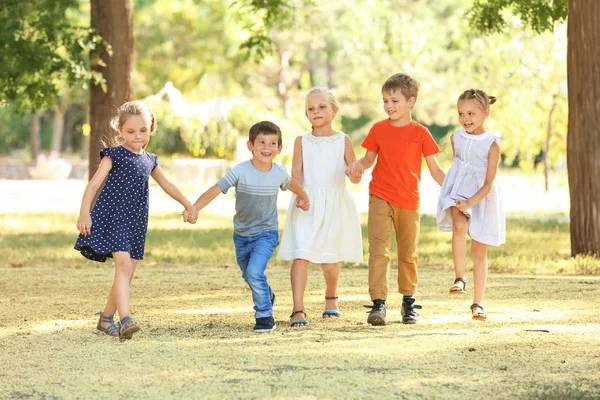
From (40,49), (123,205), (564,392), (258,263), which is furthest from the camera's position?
(40,49)

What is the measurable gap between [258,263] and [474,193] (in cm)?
162

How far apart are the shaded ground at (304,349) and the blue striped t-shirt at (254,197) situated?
→ 0.66 metres

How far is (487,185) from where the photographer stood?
8.02 meters

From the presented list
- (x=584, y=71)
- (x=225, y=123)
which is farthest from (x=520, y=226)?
(x=225, y=123)

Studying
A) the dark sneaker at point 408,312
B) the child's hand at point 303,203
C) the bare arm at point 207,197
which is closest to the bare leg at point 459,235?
the dark sneaker at point 408,312

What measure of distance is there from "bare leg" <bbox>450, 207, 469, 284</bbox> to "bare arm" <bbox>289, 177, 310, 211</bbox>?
1.05 meters

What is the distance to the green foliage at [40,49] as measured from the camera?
1438cm

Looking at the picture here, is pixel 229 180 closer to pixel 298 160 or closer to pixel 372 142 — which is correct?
pixel 298 160

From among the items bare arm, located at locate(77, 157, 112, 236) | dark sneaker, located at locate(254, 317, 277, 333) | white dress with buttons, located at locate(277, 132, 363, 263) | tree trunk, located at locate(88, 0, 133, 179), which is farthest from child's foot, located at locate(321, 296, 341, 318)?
tree trunk, located at locate(88, 0, 133, 179)

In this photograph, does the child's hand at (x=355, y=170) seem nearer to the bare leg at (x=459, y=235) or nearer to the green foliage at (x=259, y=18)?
the bare leg at (x=459, y=235)

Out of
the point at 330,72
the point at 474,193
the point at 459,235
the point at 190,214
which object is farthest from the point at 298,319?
the point at 330,72

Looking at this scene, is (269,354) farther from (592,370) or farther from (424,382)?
(592,370)

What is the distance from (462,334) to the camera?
716cm

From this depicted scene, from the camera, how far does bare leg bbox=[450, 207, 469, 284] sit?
321 inches
